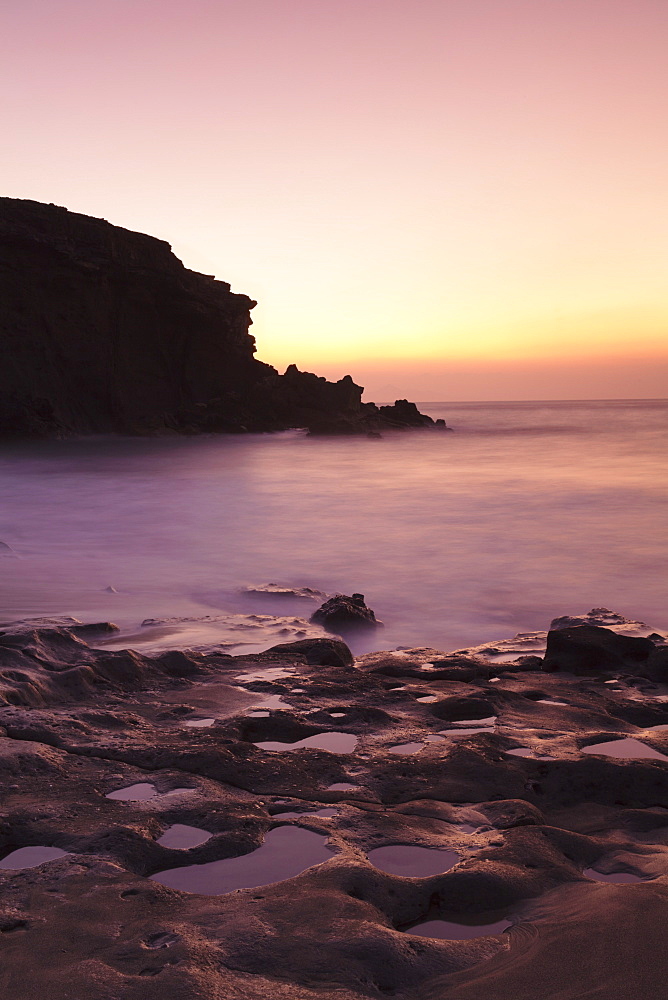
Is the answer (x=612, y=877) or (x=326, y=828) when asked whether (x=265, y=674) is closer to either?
(x=326, y=828)

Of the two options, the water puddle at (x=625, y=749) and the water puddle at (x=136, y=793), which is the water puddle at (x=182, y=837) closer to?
the water puddle at (x=136, y=793)

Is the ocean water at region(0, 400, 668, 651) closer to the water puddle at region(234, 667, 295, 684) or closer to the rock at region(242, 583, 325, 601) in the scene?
the rock at region(242, 583, 325, 601)

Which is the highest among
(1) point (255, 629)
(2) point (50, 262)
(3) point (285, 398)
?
(2) point (50, 262)

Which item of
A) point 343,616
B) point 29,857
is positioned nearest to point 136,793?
point 29,857

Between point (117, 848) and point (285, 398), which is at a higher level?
point (285, 398)

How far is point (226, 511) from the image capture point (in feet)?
40.5

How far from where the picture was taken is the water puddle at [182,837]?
2.05 metres

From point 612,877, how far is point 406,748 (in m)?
0.99

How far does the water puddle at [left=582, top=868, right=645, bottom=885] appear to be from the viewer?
6.18 ft

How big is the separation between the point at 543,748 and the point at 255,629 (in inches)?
93.9

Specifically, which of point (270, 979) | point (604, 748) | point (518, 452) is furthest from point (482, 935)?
point (518, 452)

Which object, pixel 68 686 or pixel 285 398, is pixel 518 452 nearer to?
pixel 285 398

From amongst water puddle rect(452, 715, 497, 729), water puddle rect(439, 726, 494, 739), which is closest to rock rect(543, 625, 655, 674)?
water puddle rect(452, 715, 497, 729)

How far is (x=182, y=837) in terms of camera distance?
2.09 meters
